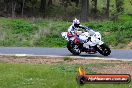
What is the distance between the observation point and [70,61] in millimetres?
16453

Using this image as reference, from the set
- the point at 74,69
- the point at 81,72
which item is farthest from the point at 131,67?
the point at 81,72

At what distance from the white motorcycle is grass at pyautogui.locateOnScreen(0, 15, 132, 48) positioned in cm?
480

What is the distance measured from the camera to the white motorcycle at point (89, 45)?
19453 mm

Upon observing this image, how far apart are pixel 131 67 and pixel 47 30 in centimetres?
1439

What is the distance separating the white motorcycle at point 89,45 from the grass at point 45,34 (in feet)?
15.7

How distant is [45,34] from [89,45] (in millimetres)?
8078

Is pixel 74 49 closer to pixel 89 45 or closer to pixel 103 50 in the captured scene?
pixel 89 45

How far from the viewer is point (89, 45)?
19641 millimetres

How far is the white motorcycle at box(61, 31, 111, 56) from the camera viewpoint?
1945cm

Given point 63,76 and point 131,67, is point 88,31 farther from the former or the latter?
point 63,76

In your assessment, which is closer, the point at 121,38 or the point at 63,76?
the point at 63,76

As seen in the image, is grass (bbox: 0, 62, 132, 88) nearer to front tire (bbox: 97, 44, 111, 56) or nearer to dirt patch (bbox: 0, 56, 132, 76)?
dirt patch (bbox: 0, 56, 132, 76)

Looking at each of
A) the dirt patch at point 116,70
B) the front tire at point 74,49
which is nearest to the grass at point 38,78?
the dirt patch at point 116,70

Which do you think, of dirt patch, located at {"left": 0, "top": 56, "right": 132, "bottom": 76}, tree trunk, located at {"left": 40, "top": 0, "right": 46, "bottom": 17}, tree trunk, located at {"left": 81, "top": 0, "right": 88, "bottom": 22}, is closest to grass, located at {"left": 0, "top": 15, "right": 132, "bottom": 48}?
dirt patch, located at {"left": 0, "top": 56, "right": 132, "bottom": 76}
